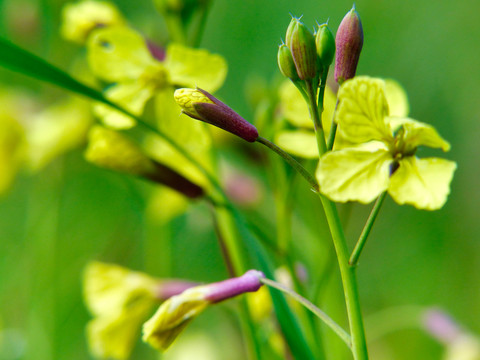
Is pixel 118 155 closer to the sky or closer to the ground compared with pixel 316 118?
closer to the ground

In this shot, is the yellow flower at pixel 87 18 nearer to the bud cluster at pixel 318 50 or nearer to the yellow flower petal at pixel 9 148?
the bud cluster at pixel 318 50

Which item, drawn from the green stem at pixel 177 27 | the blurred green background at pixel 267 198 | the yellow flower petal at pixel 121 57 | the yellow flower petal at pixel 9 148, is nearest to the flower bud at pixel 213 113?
the yellow flower petal at pixel 121 57

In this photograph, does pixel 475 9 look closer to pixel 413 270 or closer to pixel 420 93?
pixel 420 93

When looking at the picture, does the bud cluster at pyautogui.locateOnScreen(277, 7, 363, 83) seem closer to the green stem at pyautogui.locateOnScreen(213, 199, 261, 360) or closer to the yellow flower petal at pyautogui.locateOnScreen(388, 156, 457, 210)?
the yellow flower petal at pyautogui.locateOnScreen(388, 156, 457, 210)

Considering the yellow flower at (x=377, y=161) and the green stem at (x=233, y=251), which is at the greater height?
the yellow flower at (x=377, y=161)

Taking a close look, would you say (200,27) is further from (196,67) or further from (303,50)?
(303,50)

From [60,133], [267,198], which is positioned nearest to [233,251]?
[60,133]

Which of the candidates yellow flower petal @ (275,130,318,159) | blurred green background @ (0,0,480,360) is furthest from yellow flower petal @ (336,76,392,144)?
blurred green background @ (0,0,480,360)
